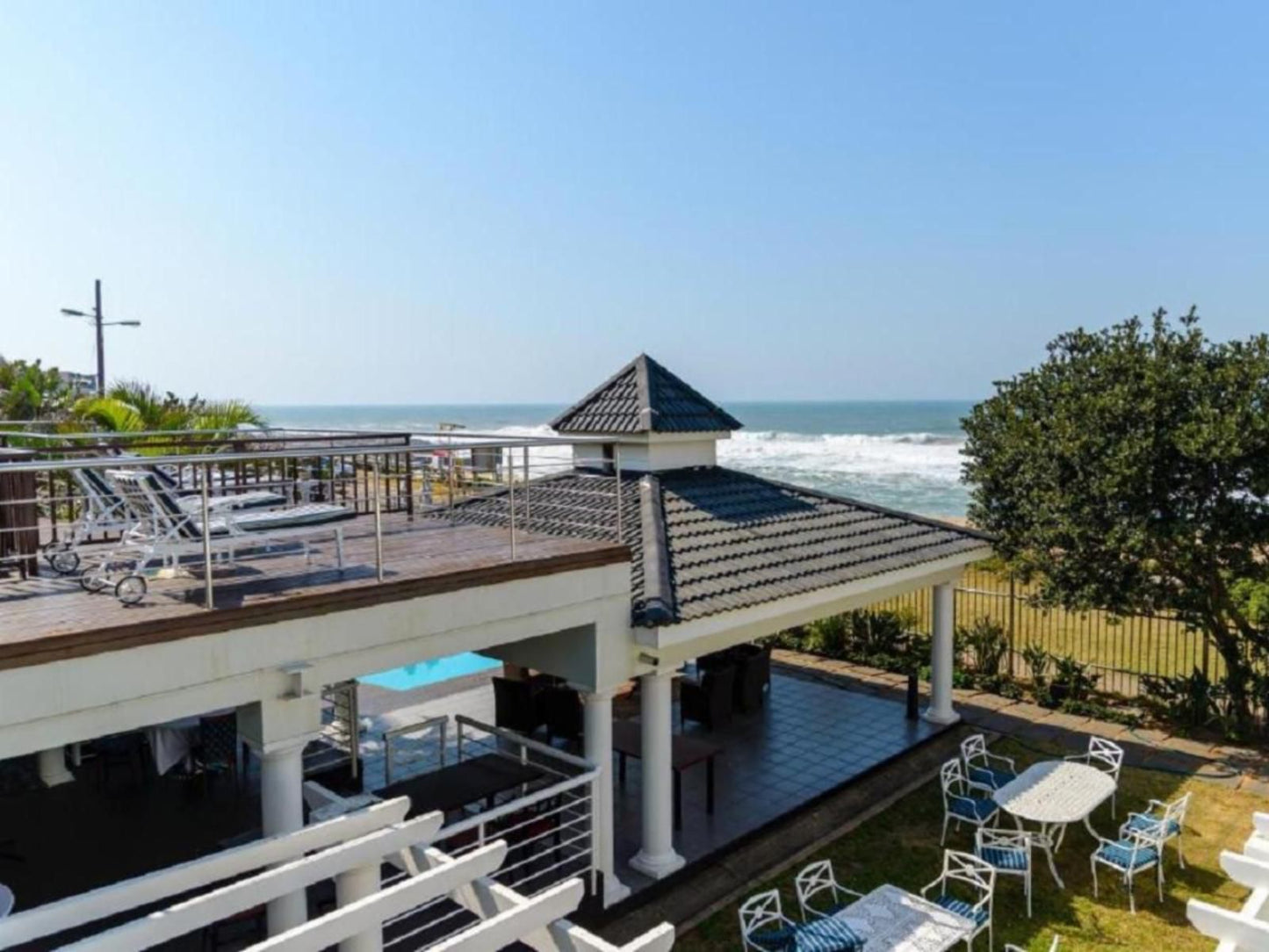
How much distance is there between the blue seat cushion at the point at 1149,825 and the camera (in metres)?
9.89

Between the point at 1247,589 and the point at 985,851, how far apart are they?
25.1ft

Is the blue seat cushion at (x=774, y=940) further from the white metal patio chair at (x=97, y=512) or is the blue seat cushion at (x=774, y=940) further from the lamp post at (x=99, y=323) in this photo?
the lamp post at (x=99, y=323)

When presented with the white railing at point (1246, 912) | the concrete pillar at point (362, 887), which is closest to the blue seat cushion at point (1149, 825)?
the white railing at point (1246, 912)

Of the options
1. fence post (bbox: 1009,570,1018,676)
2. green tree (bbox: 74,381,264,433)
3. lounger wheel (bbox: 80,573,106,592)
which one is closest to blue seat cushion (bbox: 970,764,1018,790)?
fence post (bbox: 1009,570,1018,676)

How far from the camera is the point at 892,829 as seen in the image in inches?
435

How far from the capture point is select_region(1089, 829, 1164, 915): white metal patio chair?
9383 millimetres

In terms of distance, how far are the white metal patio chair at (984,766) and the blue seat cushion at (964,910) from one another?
2.90 metres

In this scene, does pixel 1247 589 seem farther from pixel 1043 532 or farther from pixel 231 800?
pixel 231 800

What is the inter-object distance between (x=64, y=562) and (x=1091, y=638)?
21.0 m

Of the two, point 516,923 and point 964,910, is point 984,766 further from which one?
point 516,923

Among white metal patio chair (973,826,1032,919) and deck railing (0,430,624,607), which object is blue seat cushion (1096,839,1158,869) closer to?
white metal patio chair (973,826,1032,919)

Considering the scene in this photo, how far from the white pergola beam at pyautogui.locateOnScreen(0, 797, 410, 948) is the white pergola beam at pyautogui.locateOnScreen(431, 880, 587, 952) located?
3.82ft

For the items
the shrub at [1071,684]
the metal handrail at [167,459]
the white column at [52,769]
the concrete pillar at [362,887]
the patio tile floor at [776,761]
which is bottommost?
the patio tile floor at [776,761]

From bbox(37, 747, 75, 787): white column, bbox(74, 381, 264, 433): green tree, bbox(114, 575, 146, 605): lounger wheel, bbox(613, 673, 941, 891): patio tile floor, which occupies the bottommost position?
bbox(613, 673, 941, 891): patio tile floor
